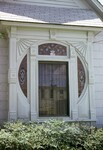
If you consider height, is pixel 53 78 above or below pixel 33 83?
above

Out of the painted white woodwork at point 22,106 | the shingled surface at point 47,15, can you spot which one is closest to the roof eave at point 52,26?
the shingled surface at point 47,15

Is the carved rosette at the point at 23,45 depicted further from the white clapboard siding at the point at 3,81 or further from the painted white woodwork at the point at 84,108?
the painted white woodwork at the point at 84,108

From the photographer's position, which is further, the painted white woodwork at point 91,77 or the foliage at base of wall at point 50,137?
the painted white woodwork at point 91,77

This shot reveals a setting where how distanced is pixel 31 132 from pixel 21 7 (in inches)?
186

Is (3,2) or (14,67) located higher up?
(3,2)

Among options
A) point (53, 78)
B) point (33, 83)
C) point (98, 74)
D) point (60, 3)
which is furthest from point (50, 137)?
point (60, 3)

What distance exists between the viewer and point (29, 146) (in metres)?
7.64

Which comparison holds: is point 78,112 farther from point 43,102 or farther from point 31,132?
point 31,132

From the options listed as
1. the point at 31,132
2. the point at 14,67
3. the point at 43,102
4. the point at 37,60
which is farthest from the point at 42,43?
the point at 31,132

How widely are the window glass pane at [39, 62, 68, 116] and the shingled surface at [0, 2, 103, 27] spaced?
1.48 m

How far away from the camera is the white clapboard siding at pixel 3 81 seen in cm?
1033

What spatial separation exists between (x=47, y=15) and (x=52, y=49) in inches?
47.7

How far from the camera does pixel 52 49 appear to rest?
10.4m

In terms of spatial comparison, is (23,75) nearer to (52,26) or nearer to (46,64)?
(46,64)
